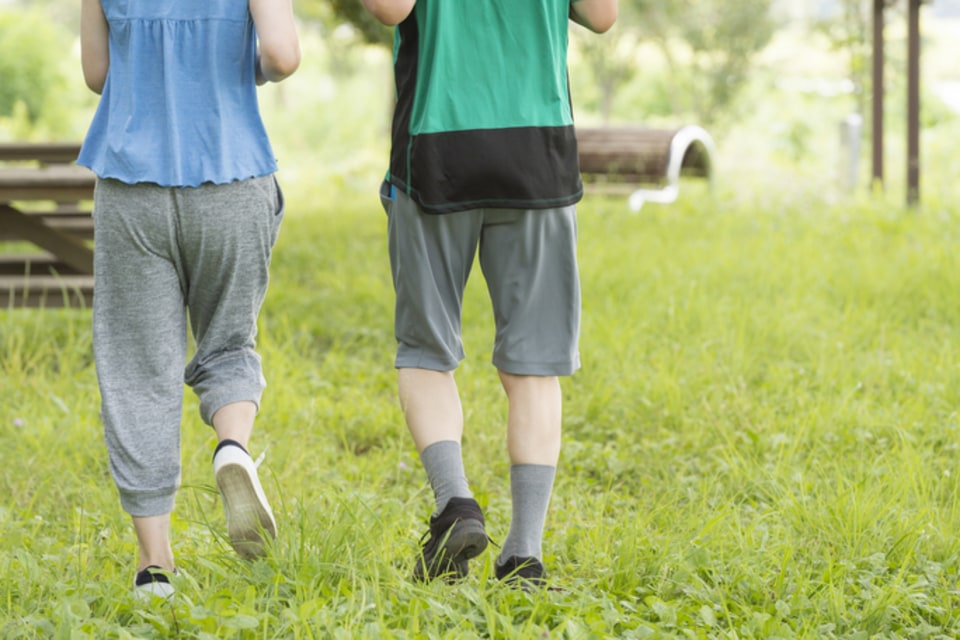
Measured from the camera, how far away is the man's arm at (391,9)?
2.45m

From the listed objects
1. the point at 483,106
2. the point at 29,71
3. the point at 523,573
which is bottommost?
the point at 523,573

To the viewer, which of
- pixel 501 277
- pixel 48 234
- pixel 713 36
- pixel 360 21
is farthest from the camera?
pixel 713 36

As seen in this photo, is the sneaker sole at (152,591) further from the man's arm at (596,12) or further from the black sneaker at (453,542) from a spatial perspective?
the man's arm at (596,12)

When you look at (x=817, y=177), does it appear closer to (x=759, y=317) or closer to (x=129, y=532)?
(x=759, y=317)

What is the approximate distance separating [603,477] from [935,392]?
56.6 inches

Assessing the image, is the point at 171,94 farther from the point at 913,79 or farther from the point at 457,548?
the point at 913,79

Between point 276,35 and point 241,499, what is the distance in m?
0.99

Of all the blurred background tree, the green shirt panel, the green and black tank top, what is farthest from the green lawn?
the blurred background tree

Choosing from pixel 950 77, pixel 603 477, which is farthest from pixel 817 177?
pixel 950 77

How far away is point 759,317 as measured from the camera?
17.3 ft

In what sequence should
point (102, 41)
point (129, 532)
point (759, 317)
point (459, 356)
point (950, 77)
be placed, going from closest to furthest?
point (102, 41) < point (459, 356) < point (129, 532) < point (759, 317) < point (950, 77)

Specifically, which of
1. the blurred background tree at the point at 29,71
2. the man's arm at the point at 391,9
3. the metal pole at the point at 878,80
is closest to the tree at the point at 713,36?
the metal pole at the point at 878,80

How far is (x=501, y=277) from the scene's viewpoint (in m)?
2.64

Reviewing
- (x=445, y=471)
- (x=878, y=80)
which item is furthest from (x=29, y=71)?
(x=445, y=471)
